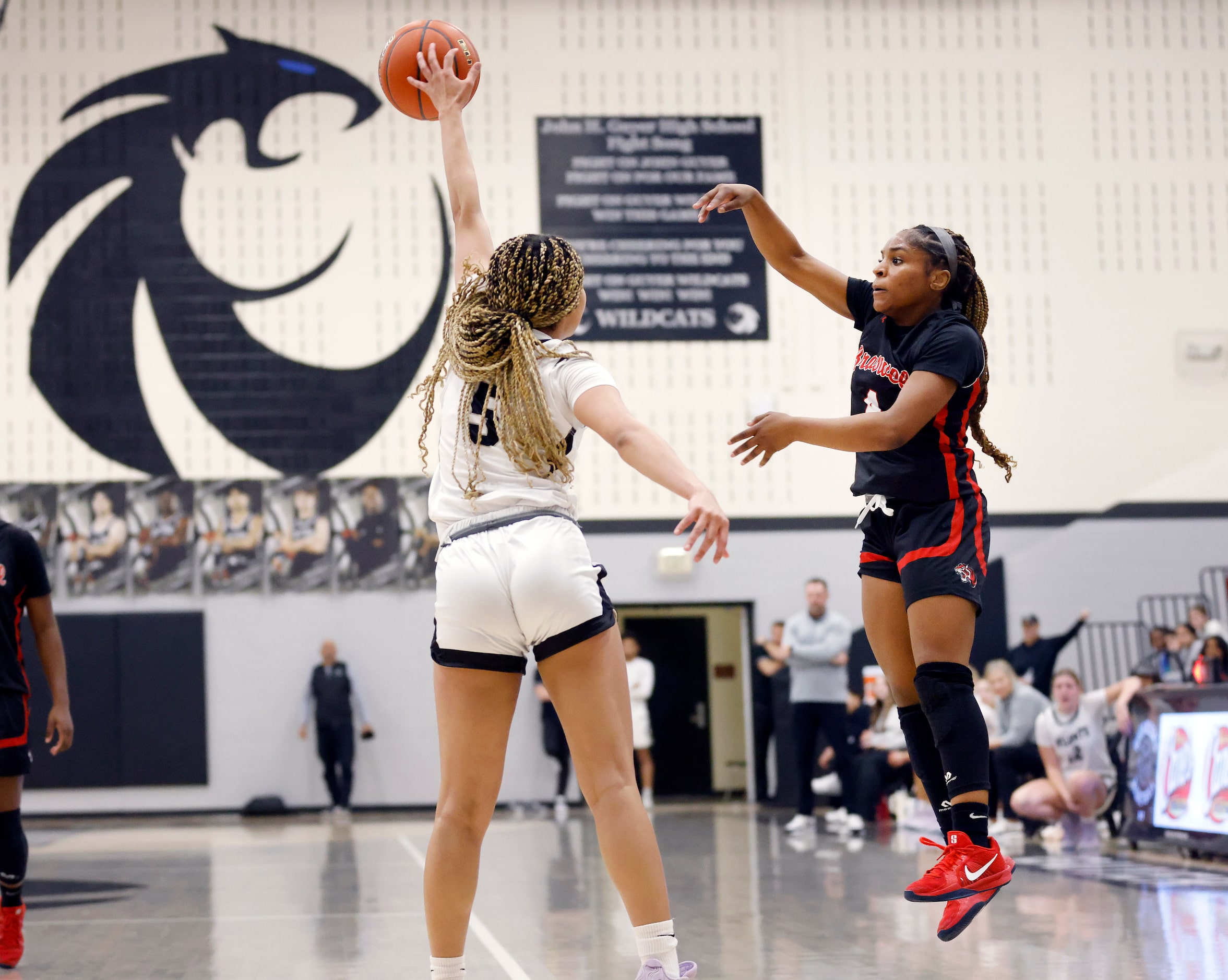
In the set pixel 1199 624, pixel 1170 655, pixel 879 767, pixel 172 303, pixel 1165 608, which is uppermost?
pixel 172 303

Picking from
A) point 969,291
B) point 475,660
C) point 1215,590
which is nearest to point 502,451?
point 475,660

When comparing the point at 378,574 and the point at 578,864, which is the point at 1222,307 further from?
the point at 578,864

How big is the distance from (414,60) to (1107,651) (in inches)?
483

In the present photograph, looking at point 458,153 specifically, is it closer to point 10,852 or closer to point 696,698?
point 10,852

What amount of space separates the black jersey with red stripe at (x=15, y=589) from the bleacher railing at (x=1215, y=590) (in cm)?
1187

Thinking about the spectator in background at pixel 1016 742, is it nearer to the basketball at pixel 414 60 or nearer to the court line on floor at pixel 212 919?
the court line on floor at pixel 212 919

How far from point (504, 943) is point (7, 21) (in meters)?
12.7

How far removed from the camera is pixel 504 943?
5.16m

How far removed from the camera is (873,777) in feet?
34.9

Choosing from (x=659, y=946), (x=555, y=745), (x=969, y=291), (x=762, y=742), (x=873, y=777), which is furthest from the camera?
(x=762, y=742)

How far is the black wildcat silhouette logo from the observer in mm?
14016

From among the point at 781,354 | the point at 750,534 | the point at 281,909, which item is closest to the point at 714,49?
the point at 781,354

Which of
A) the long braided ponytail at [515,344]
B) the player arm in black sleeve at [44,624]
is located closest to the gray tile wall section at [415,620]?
the player arm in black sleeve at [44,624]

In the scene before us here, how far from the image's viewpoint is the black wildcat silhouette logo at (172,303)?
46.0 ft
